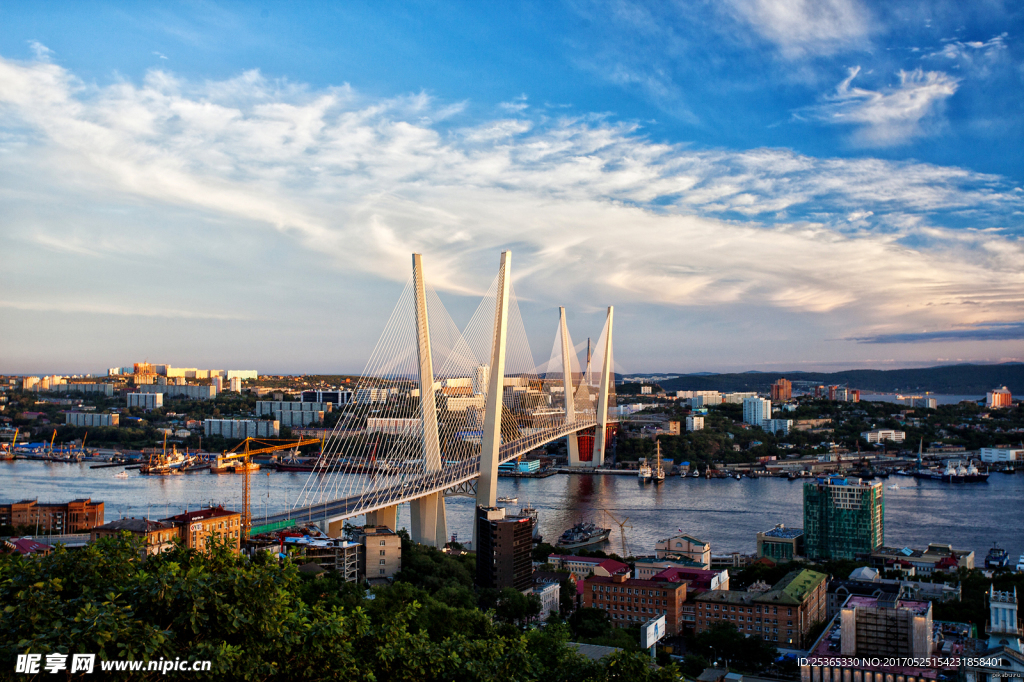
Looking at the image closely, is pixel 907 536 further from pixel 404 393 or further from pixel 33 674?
pixel 33 674

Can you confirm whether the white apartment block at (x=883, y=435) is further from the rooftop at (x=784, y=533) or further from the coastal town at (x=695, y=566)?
the rooftop at (x=784, y=533)

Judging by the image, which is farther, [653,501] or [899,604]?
[653,501]

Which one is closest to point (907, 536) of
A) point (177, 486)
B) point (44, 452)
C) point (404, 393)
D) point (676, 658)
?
point (676, 658)

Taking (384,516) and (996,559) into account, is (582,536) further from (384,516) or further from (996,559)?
(996,559)

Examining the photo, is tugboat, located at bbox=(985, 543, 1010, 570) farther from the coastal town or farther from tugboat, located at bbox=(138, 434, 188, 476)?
tugboat, located at bbox=(138, 434, 188, 476)

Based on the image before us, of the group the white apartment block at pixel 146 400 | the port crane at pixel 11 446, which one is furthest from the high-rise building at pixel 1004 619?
the white apartment block at pixel 146 400

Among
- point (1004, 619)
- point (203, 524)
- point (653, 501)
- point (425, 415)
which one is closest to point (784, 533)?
point (1004, 619)

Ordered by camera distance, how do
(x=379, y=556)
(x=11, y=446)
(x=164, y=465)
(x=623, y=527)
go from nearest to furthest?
(x=379, y=556) → (x=623, y=527) → (x=164, y=465) → (x=11, y=446)
